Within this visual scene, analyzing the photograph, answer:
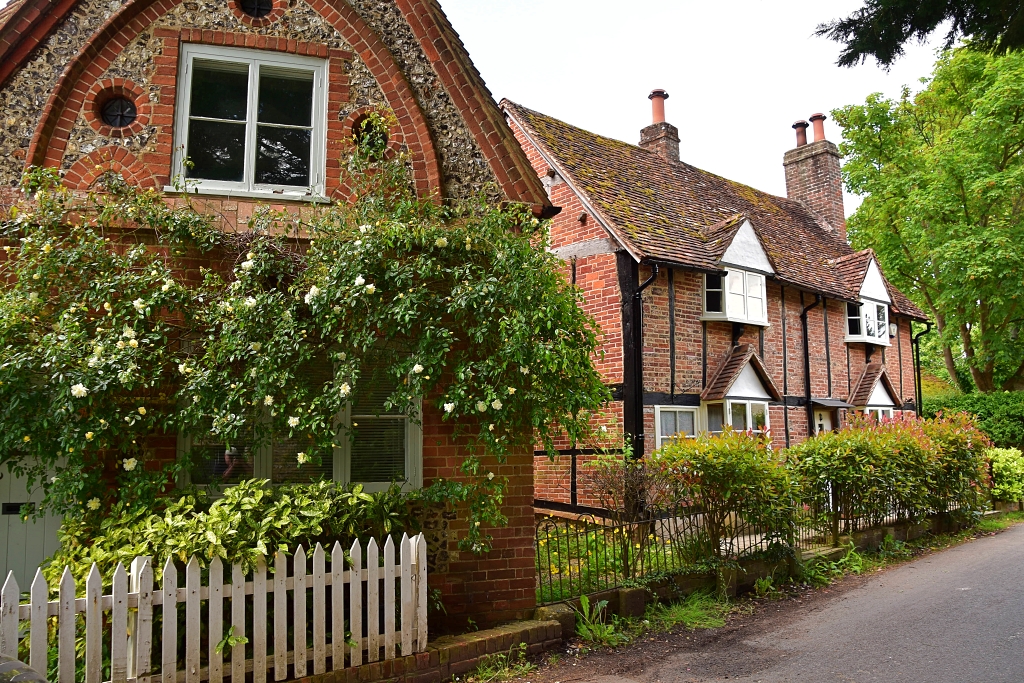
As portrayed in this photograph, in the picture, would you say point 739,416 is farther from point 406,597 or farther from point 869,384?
point 406,597

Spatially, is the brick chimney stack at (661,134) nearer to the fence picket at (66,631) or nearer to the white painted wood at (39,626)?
the fence picket at (66,631)

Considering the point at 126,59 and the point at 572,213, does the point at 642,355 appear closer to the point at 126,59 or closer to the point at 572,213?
the point at 572,213

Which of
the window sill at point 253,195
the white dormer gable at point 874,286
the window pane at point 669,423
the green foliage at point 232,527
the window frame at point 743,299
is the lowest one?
the green foliage at point 232,527

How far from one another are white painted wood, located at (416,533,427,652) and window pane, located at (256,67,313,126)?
434cm

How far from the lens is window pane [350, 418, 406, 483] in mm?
6559

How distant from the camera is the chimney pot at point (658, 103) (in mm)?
18688

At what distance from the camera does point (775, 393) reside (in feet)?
48.9

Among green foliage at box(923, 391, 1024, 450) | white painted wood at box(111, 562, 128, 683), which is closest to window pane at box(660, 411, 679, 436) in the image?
white painted wood at box(111, 562, 128, 683)

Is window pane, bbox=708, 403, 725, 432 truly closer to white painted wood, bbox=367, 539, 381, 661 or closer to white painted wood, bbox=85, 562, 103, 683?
white painted wood, bbox=367, 539, 381, 661

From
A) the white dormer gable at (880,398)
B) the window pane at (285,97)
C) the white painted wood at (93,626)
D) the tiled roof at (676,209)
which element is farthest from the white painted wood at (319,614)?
the white dormer gable at (880,398)

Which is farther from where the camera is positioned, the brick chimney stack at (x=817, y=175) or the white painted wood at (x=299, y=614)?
the brick chimney stack at (x=817, y=175)

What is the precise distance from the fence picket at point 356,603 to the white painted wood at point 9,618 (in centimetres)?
204

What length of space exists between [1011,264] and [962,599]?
14.8 m

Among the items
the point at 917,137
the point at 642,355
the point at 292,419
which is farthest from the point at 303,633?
the point at 917,137
